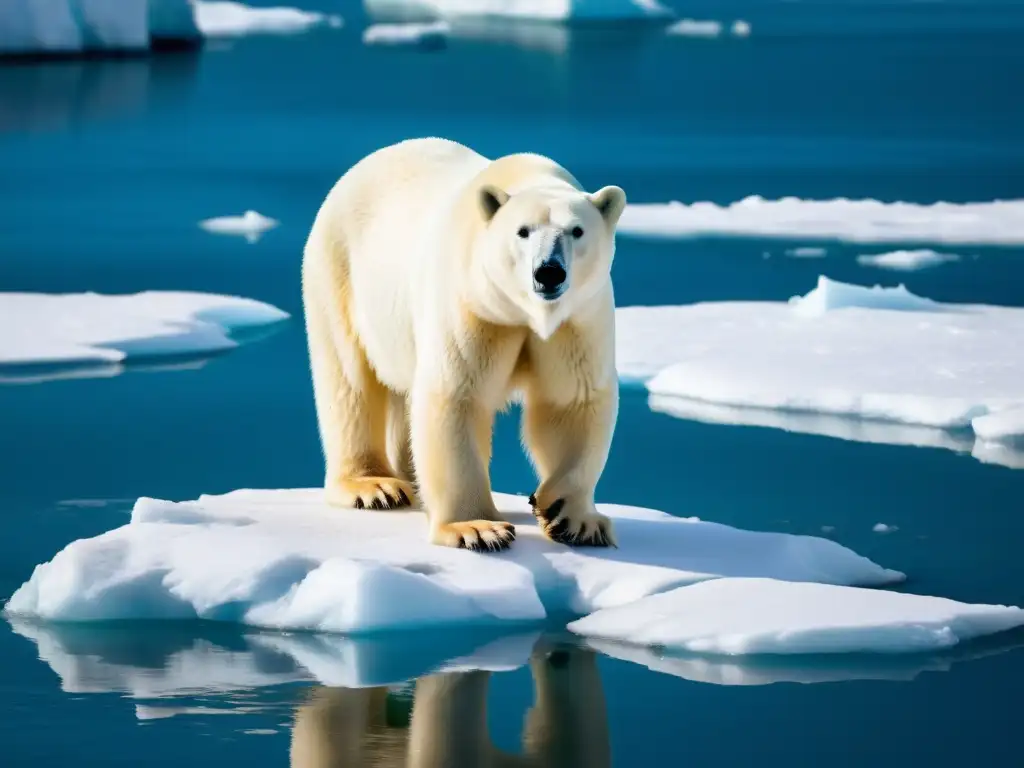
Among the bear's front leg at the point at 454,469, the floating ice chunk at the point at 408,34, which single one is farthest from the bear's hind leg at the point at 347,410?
the floating ice chunk at the point at 408,34

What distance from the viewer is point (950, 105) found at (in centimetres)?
2133

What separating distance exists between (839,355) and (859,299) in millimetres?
1212

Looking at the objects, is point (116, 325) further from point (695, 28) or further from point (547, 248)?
point (695, 28)

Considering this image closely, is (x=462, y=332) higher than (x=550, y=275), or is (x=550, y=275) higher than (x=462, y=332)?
(x=550, y=275)

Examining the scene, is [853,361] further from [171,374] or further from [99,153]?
[99,153]

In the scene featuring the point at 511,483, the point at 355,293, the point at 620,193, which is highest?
the point at 620,193

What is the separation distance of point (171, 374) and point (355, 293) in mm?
2708

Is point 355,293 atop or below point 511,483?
atop

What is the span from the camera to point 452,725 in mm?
3578

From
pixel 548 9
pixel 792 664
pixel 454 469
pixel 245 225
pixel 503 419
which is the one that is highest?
pixel 548 9

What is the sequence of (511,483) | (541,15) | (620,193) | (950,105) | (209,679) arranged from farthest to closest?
(541,15)
(950,105)
(511,483)
(620,193)
(209,679)

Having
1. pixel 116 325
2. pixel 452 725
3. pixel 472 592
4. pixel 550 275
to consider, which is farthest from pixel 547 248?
pixel 116 325

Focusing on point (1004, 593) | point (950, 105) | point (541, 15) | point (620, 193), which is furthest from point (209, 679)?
point (541, 15)

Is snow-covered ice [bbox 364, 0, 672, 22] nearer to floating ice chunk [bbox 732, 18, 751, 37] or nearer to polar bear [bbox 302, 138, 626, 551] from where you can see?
floating ice chunk [bbox 732, 18, 751, 37]
